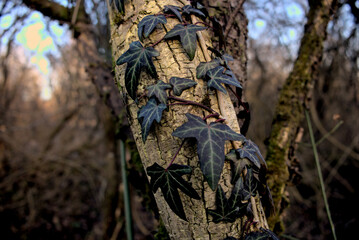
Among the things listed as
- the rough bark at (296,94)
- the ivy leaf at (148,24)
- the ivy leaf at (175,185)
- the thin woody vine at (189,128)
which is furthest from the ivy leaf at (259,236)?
the ivy leaf at (148,24)

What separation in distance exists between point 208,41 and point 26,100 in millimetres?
9225

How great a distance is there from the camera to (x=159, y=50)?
66cm

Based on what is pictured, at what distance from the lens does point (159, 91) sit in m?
0.62

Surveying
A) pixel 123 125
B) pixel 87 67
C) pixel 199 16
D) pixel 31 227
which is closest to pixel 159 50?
pixel 199 16

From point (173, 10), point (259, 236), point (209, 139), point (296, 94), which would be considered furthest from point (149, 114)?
point (296, 94)

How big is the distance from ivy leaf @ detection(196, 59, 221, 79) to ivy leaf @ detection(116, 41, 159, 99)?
4.9 inches

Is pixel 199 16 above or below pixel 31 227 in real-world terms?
above

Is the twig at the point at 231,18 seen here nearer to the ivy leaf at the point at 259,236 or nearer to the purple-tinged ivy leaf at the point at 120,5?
the purple-tinged ivy leaf at the point at 120,5

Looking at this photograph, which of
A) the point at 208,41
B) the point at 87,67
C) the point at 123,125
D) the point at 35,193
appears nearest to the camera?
the point at 208,41

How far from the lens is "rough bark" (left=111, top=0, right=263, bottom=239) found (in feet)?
2.02

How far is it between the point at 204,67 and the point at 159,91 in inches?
5.9

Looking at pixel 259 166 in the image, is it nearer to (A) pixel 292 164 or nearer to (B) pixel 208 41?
(B) pixel 208 41

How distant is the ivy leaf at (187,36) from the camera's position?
0.64m

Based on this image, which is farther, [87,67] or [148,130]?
[87,67]
